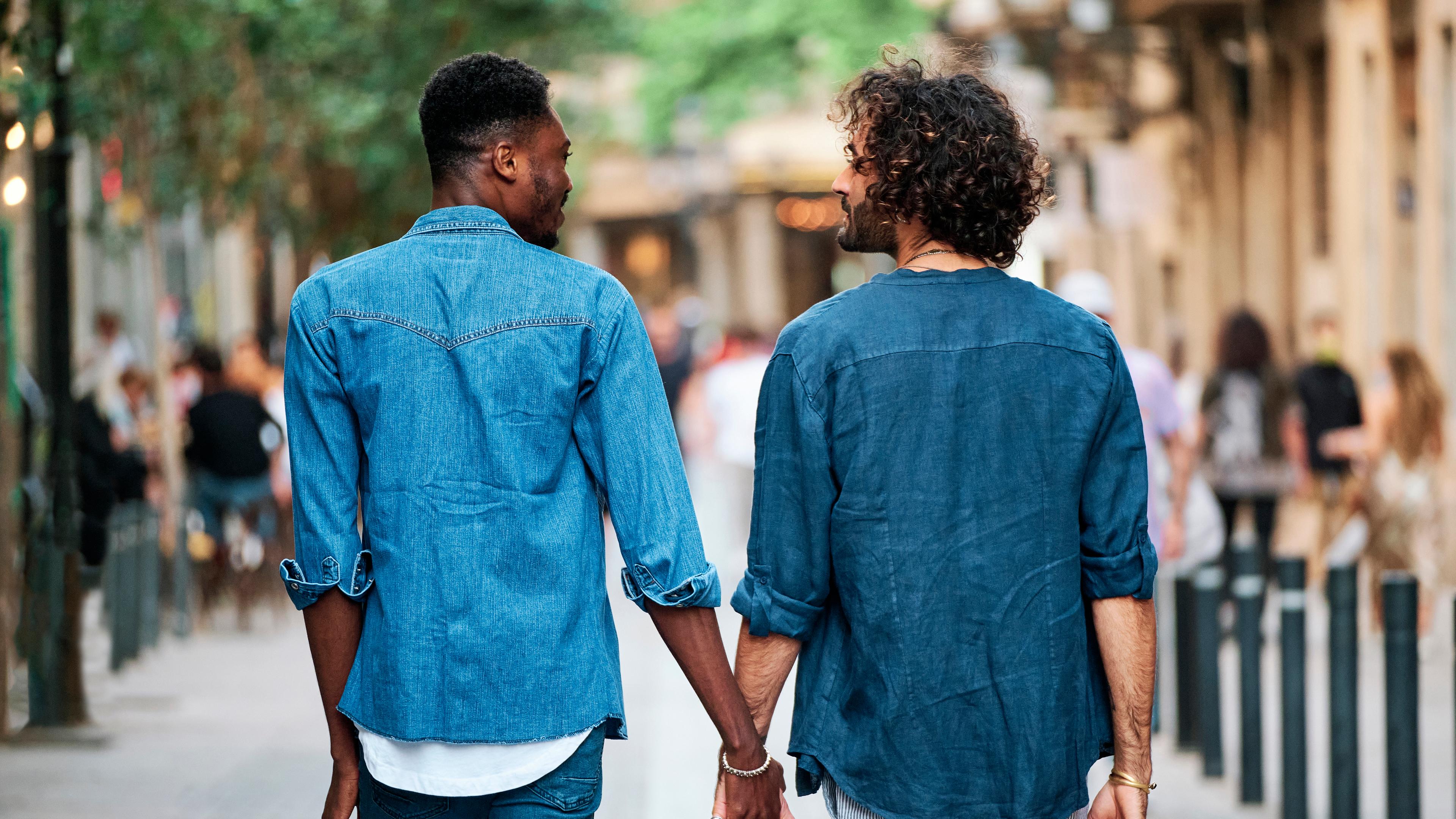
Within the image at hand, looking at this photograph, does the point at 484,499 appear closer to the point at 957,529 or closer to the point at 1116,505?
the point at 957,529

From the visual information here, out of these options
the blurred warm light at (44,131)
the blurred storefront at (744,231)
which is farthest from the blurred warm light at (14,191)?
the blurred storefront at (744,231)

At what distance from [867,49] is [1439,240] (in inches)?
892

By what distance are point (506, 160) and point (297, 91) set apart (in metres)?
16.9

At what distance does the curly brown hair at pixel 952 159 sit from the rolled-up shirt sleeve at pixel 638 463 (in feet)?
1.68

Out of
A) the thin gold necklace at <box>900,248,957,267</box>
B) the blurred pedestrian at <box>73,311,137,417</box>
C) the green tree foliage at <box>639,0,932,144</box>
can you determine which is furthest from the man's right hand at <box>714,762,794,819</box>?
the green tree foliage at <box>639,0,932,144</box>

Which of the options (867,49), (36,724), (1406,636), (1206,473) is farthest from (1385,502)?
(867,49)

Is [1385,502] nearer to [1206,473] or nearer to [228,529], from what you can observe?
[1206,473]

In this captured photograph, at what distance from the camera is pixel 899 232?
3.36 metres

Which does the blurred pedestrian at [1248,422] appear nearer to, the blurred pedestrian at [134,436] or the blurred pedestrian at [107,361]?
the blurred pedestrian at [134,436]

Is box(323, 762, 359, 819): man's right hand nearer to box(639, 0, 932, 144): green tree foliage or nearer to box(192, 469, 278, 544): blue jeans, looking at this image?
box(192, 469, 278, 544): blue jeans

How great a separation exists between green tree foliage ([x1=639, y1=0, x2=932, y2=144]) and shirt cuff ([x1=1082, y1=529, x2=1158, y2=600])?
108 ft

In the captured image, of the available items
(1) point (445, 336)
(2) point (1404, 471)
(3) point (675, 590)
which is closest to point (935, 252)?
(3) point (675, 590)

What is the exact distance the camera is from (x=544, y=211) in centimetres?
327

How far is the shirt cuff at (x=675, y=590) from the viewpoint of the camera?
10.4 feet
